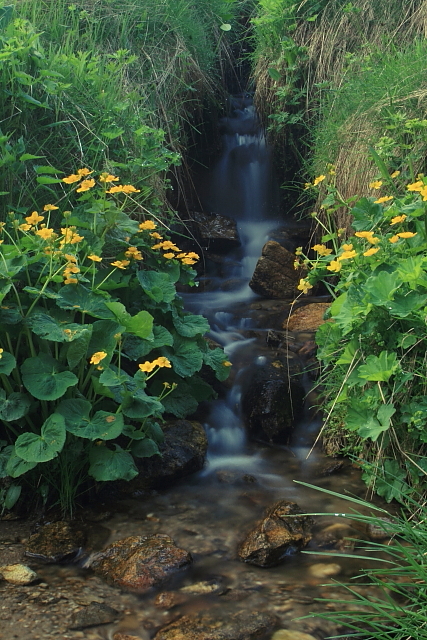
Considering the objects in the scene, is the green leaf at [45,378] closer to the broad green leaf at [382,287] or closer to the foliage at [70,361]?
the foliage at [70,361]

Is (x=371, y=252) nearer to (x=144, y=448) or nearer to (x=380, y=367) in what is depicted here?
(x=380, y=367)

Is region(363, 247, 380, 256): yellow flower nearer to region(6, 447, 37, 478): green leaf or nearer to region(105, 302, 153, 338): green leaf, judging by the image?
region(105, 302, 153, 338): green leaf

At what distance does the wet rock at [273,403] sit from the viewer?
3.38 metres

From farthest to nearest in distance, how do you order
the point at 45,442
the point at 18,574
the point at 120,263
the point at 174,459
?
the point at 174,459 < the point at 120,263 < the point at 45,442 < the point at 18,574

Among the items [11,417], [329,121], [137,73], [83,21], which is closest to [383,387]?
[11,417]

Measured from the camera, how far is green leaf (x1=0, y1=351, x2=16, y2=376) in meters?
2.39

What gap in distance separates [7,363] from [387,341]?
149 cm

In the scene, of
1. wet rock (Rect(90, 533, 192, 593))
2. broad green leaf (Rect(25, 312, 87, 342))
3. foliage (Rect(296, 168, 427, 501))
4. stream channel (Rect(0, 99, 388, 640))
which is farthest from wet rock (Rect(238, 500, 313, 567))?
broad green leaf (Rect(25, 312, 87, 342))

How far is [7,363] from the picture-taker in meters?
2.41

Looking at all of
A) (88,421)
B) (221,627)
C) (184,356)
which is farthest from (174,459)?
(221,627)

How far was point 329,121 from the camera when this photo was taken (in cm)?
446

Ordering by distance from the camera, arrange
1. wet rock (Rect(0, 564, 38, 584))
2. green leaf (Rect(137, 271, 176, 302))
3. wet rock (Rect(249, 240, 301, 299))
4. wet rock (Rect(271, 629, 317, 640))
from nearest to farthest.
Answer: wet rock (Rect(271, 629, 317, 640)) → wet rock (Rect(0, 564, 38, 584)) → green leaf (Rect(137, 271, 176, 302)) → wet rock (Rect(249, 240, 301, 299))

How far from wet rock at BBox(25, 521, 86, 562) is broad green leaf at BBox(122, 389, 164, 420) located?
1.58 ft

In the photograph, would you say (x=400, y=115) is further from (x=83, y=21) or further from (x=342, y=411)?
(x=83, y=21)
